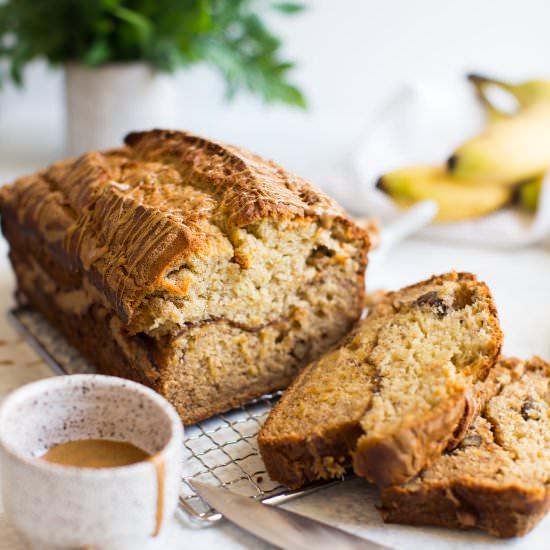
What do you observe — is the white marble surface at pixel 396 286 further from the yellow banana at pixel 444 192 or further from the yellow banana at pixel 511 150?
the yellow banana at pixel 511 150

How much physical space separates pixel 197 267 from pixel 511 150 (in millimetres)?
2229

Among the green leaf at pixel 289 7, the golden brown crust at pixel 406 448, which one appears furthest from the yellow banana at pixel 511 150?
the golden brown crust at pixel 406 448

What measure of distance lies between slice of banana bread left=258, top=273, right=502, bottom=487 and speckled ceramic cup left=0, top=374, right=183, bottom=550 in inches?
15.3

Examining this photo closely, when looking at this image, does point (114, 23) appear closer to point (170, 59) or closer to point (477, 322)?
point (170, 59)

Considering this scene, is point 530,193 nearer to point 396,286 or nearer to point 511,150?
point 511,150

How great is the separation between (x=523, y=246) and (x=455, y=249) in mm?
351

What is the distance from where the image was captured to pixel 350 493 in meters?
2.28

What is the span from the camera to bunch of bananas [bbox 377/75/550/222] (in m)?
4.02

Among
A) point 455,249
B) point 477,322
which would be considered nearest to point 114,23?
point 455,249

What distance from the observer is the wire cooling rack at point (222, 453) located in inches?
88.3

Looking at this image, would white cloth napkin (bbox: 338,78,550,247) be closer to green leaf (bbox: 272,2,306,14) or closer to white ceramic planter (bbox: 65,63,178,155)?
green leaf (bbox: 272,2,306,14)

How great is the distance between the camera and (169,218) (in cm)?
245

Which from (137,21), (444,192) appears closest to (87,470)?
(444,192)

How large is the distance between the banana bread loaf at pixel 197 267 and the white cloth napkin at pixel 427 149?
1.47 meters
